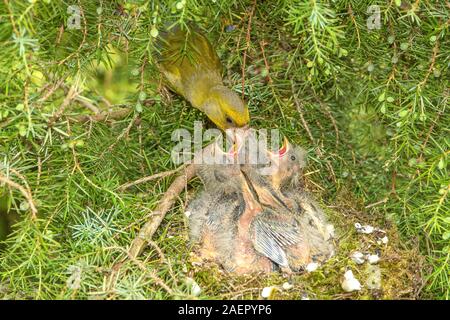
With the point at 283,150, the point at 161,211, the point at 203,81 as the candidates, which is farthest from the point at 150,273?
the point at 203,81

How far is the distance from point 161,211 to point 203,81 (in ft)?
3.70

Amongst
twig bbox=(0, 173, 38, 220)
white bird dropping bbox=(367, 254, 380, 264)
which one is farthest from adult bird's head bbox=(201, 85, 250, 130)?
twig bbox=(0, 173, 38, 220)

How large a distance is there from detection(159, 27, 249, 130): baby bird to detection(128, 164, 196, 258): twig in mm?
448

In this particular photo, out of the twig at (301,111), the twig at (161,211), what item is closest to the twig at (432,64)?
the twig at (301,111)

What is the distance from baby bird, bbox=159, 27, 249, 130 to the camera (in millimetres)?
3301

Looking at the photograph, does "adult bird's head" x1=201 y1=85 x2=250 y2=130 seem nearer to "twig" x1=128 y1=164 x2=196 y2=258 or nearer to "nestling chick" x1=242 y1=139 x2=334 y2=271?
"nestling chick" x1=242 y1=139 x2=334 y2=271

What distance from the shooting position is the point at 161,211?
2838 mm

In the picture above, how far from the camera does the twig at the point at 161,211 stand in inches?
102

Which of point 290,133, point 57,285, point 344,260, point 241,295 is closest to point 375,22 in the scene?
point 290,133

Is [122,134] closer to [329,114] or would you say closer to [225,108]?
[225,108]

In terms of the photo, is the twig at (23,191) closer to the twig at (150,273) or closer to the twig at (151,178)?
the twig at (150,273)

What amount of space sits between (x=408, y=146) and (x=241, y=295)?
92cm

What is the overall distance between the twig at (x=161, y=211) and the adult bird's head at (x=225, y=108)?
1.34ft
